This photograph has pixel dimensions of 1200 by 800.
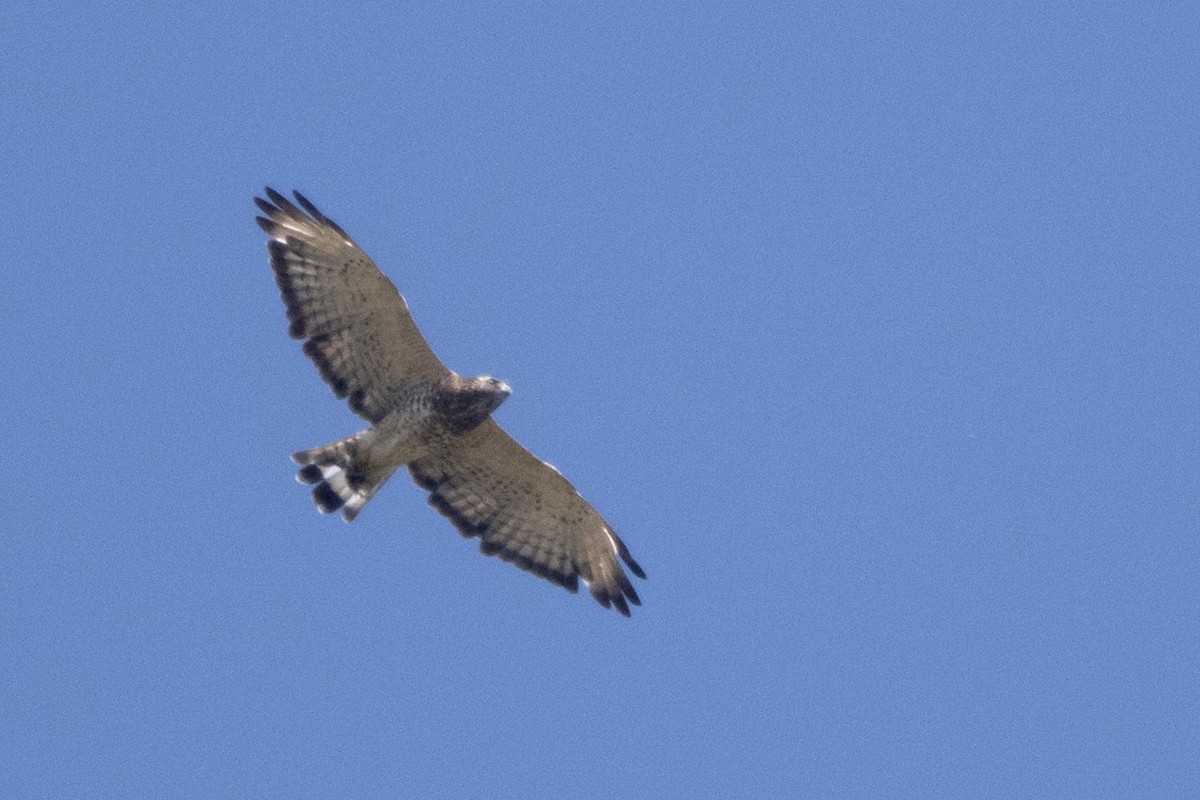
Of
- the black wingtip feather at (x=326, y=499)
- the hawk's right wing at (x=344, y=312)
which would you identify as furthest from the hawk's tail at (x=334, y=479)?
the hawk's right wing at (x=344, y=312)

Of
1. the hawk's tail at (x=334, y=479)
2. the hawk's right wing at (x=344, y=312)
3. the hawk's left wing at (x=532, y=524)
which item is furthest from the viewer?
the hawk's left wing at (x=532, y=524)

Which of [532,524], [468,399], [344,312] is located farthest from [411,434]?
[532,524]

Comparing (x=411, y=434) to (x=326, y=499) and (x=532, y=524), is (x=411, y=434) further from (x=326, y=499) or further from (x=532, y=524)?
(x=532, y=524)

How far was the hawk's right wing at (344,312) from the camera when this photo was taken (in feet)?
53.3

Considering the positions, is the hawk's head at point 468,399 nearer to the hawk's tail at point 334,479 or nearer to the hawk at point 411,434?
the hawk at point 411,434

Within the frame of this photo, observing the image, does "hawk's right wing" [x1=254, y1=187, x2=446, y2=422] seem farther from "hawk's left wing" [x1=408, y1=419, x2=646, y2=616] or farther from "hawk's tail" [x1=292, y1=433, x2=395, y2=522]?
"hawk's left wing" [x1=408, y1=419, x2=646, y2=616]

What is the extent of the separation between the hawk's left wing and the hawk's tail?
0.62m

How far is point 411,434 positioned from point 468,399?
497 mm

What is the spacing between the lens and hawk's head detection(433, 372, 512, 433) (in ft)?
53.5

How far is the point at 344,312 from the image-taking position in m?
16.4

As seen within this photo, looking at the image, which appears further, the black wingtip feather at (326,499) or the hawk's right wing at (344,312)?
the black wingtip feather at (326,499)

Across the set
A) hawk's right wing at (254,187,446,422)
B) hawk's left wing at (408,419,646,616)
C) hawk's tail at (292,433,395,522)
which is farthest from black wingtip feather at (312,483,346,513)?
hawk's left wing at (408,419,646,616)

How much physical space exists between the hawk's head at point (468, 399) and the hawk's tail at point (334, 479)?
737 millimetres

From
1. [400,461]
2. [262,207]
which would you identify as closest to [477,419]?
[400,461]
